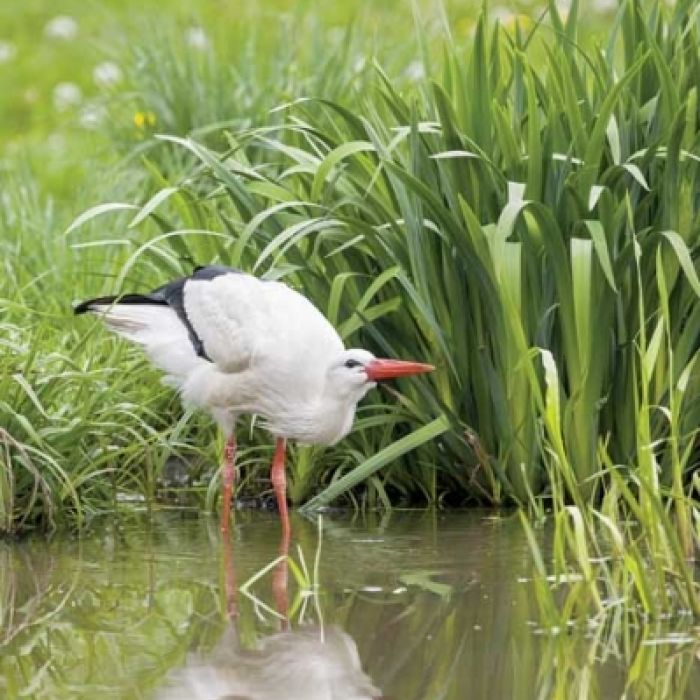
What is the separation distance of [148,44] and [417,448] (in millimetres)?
3905

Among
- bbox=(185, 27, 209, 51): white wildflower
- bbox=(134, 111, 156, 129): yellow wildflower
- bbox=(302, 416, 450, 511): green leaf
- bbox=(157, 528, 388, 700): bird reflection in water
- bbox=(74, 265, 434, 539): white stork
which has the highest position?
bbox=(185, 27, 209, 51): white wildflower

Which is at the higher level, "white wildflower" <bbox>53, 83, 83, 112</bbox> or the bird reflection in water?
"white wildflower" <bbox>53, 83, 83, 112</bbox>

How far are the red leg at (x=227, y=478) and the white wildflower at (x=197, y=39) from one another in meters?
3.65

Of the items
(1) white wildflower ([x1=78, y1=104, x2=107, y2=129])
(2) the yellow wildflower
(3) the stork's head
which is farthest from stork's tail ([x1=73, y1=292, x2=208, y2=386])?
(1) white wildflower ([x1=78, y1=104, x2=107, y2=129])

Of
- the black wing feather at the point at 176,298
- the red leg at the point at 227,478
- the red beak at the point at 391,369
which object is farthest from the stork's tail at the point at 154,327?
the red beak at the point at 391,369

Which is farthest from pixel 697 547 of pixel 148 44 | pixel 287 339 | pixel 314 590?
pixel 148 44

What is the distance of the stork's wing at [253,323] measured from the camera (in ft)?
21.5

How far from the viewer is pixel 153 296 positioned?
23.2ft

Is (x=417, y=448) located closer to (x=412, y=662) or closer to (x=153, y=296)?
(x=153, y=296)

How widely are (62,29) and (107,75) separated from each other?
2241 millimetres

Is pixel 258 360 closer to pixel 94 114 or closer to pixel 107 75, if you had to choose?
pixel 94 114

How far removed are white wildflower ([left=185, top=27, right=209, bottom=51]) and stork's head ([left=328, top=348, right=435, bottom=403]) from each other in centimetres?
387

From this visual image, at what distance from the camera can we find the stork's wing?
655 cm

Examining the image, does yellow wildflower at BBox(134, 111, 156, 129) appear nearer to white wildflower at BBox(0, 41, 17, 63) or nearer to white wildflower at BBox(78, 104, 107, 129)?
white wildflower at BBox(78, 104, 107, 129)
